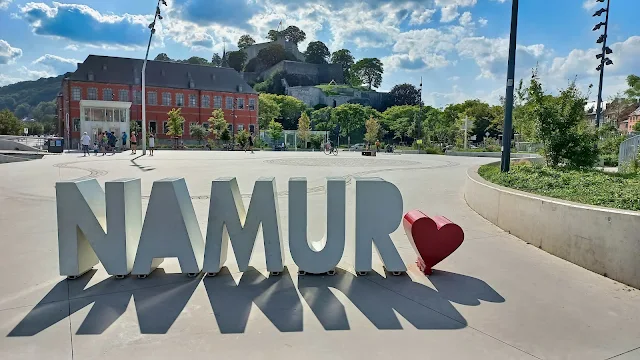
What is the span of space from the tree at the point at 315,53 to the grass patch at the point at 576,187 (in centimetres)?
14194

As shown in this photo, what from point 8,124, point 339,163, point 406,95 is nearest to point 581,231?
point 339,163

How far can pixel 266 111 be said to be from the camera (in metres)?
89.9

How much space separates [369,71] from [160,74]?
97526 mm

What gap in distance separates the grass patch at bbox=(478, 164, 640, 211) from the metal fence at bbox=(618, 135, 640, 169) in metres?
5.72

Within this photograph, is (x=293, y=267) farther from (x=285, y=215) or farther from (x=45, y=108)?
(x=45, y=108)

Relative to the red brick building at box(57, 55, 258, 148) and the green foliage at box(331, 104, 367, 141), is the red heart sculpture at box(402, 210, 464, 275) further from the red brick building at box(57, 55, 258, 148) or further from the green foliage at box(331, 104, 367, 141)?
the green foliage at box(331, 104, 367, 141)

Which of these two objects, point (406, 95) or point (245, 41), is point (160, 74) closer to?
point (406, 95)

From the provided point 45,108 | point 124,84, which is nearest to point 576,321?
point 124,84

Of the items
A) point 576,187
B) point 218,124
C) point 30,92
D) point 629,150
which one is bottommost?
point 576,187

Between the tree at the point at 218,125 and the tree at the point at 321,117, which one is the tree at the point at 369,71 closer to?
the tree at the point at 321,117

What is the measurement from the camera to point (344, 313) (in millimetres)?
3902

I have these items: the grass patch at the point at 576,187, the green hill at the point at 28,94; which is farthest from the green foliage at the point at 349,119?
the green hill at the point at 28,94

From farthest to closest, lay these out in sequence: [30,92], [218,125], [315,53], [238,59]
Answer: [30,92] → [315,53] → [238,59] → [218,125]

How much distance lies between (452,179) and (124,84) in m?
59.6
